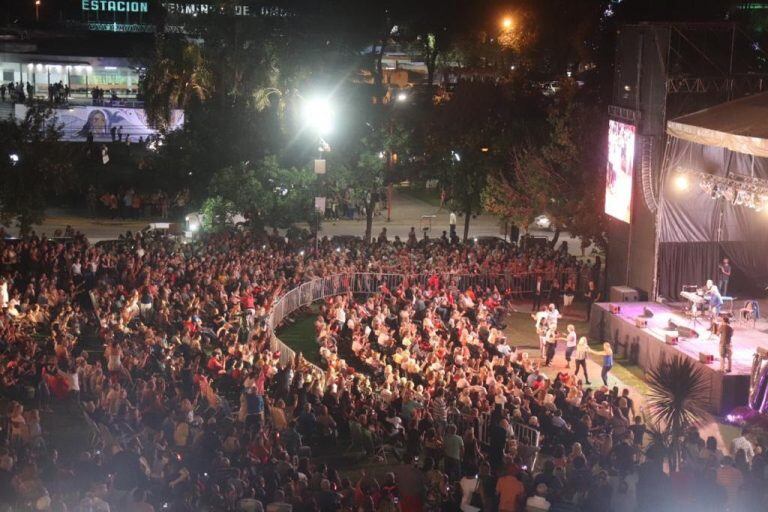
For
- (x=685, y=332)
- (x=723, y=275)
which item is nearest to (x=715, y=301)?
(x=685, y=332)

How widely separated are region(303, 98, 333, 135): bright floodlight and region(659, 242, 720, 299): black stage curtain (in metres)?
11.0

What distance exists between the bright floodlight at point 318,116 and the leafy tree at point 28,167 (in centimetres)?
798

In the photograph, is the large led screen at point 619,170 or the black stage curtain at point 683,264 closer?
the large led screen at point 619,170

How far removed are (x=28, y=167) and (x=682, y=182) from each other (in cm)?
1960

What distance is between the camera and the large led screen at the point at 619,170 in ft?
95.2

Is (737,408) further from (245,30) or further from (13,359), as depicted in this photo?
(245,30)

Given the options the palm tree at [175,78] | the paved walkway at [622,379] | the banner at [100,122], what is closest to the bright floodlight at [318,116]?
the palm tree at [175,78]

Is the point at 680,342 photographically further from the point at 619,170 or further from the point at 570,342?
the point at 619,170

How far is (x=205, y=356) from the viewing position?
22.7 m

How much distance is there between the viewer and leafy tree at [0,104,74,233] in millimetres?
33469

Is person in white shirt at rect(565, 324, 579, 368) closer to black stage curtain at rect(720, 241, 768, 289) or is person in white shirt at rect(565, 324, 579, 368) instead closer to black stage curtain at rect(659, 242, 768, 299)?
black stage curtain at rect(659, 242, 768, 299)

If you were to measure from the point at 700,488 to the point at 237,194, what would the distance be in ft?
74.3

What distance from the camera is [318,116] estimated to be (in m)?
34.1

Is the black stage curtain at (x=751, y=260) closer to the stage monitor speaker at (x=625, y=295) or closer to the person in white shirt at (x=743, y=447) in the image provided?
the stage monitor speaker at (x=625, y=295)
